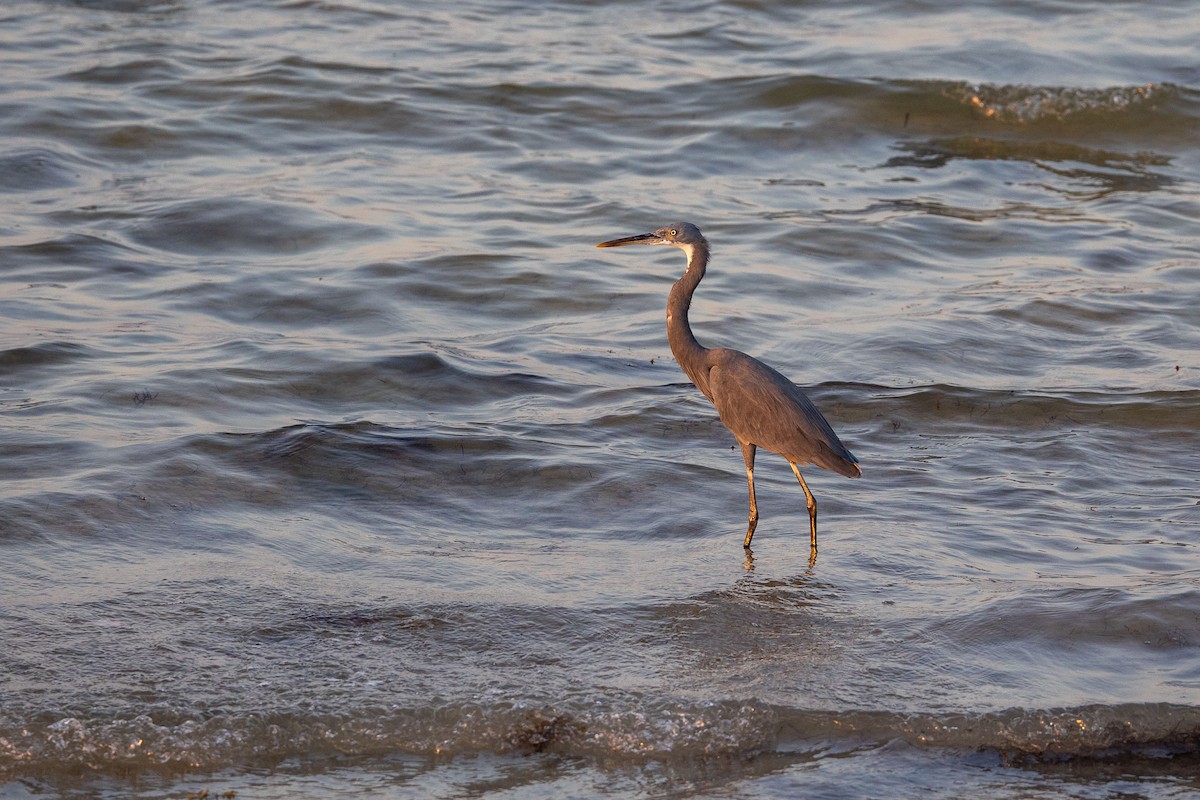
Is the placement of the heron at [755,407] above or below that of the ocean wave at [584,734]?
above

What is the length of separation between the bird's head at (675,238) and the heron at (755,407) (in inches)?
4.6

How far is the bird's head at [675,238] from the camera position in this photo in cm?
713

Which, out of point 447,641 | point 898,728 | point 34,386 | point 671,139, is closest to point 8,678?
point 447,641

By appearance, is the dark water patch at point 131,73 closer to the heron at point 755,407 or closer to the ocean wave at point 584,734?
the heron at point 755,407

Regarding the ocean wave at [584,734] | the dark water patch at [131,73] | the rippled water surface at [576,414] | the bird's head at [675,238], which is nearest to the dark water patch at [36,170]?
the rippled water surface at [576,414]

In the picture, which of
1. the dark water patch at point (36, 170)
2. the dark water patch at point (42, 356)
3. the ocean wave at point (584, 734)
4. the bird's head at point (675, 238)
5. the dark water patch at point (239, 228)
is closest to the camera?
the ocean wave at point (584, 734)

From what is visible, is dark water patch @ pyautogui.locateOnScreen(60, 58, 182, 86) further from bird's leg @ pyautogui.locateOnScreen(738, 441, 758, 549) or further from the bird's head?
bird's leg @ pyautogui.locateOnScreen(738, 441, 758, 549)

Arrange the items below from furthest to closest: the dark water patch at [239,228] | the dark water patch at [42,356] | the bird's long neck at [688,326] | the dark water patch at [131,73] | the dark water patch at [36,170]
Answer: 1. the dark water patch at [131,73]
2. the dark water patch at [36,170]
3. the dark water patch at [239,228]
4. the dark water patch at [42,356]
5. the bird's long neck at [688,326]

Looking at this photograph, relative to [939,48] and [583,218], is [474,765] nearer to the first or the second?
[583,218]

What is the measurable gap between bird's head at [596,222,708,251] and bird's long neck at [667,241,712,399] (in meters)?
0.02

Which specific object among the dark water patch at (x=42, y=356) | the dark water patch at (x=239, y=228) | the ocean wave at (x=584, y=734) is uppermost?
the dark water patch at (x=239, y=228)

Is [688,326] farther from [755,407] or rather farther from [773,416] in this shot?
[773,416]

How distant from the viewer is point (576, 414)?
25.6ft

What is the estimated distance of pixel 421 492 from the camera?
6.71 meters
